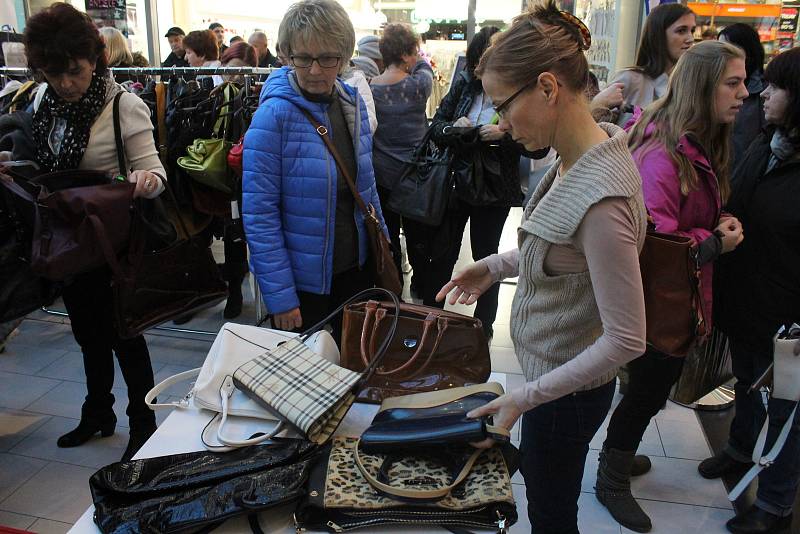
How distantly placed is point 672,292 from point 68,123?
6.53 ft

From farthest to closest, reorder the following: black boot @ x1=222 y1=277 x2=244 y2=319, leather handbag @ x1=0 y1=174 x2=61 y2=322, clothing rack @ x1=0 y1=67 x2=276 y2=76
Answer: black boot @ x1=222 y1=277 x2=244 y2=319
clothing rack @ x1=0 y1=67 x2=276 y2=76
leather handbag @ x1=0 y1=174 x2=61 y2=322

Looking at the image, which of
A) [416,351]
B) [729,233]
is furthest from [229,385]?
[729,233]

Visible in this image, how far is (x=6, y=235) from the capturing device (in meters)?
2.17

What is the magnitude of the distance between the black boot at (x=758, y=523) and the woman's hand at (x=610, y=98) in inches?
67.0

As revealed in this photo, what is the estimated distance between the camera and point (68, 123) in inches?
87.0

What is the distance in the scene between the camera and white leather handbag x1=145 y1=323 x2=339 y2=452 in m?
1.43

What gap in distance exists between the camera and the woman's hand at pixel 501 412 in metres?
1.25

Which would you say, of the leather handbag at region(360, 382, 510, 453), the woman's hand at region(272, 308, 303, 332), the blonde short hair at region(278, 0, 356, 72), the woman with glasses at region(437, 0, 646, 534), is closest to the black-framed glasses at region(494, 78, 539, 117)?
the woman with glasses at region(437, 0, 646, 534)

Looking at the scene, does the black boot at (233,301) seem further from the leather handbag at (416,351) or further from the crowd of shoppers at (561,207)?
the leather handbag at (416,351)

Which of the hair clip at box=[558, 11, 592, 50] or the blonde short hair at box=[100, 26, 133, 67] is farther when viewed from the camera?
the blonde short hair at box=[100, 26, 133, 67]

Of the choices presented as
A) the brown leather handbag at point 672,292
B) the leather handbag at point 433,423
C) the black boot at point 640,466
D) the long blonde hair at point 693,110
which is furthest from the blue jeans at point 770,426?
the leather handbag at point 433,423

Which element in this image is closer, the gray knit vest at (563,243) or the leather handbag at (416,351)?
the gray knit vest at (563,243)

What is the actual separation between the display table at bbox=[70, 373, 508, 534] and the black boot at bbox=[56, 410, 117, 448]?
4.72ft

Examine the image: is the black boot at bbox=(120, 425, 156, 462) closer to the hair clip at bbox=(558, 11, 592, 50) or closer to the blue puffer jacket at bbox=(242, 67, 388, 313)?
the blue puffer jacket at bbox=(242, 67, 388, 313)
